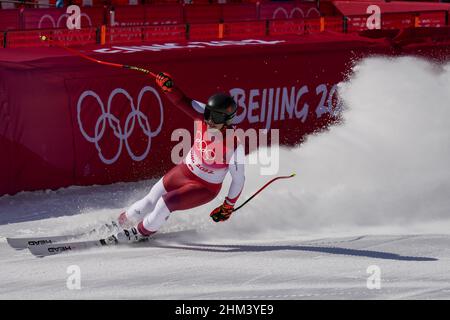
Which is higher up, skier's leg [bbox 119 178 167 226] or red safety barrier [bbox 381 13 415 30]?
red safety barrier [bbox 381 13 415 30]

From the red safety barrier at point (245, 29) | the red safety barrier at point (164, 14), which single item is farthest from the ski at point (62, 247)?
the red safety barrier at point (164, 14)

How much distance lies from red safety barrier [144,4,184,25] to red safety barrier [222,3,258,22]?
1.05 meters

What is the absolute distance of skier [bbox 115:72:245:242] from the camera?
8453 millimetres

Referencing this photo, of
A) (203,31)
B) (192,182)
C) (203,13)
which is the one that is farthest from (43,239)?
(203,13)

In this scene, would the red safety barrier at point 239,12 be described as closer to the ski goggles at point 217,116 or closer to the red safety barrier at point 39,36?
the red safety barrier at point 39,36

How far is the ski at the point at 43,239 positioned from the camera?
8.85 meters

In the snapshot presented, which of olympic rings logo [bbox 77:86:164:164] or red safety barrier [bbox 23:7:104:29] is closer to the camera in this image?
olympic rings logo [bbox 77:86:164:164]

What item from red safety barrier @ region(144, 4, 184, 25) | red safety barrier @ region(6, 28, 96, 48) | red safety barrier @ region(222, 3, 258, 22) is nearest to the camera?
red safety barrier @ region(6, 28, 96, 48)

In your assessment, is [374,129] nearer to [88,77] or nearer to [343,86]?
[343,86]

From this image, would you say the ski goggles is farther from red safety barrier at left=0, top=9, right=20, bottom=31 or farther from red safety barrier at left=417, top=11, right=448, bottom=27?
red safety barrier at left=0, top=9, right=20, bottom=31

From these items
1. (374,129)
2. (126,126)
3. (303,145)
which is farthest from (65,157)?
(374,129)

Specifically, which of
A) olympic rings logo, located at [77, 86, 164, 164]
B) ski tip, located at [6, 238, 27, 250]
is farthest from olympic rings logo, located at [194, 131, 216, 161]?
olympic rings logo, located at [77, 86, 164, 164]

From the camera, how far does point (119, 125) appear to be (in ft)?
38.9

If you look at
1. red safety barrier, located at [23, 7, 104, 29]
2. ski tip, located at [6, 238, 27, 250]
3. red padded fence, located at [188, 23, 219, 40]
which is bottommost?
ski tip, located at [6, 238, 27, 250]
